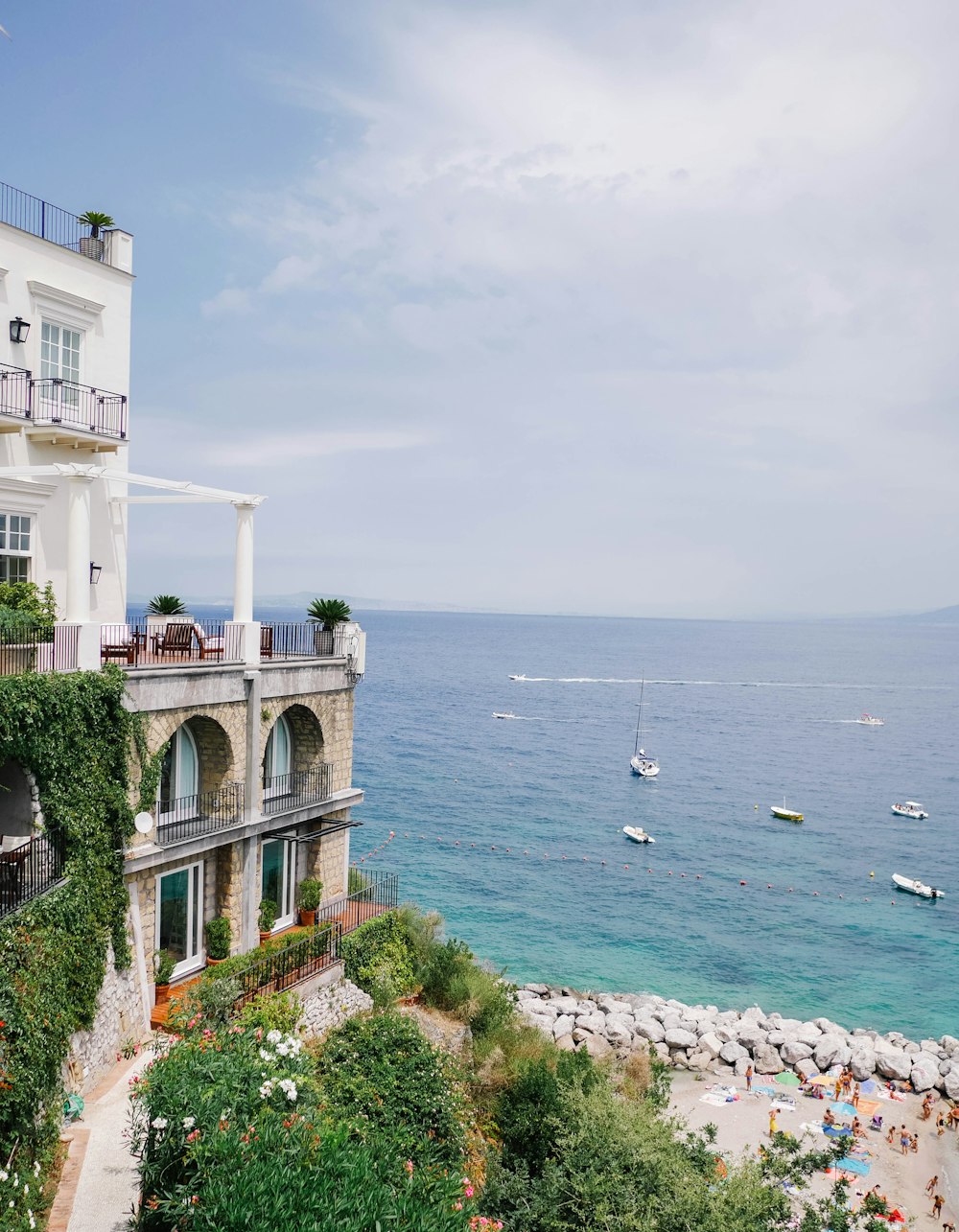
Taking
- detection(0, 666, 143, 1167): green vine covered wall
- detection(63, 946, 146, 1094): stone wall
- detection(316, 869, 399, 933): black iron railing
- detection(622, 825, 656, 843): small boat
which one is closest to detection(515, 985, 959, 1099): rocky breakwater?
detection(316, 869, 399, 933): black iron railing

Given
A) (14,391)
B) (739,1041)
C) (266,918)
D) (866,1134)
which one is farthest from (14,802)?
(739,1041)

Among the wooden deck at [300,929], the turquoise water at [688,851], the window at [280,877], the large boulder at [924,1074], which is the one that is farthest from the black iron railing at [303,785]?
the large boulder at [924,1074]

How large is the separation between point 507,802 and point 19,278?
2189 inches

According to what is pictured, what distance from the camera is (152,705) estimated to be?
19.5 m

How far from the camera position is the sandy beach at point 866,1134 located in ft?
88.6

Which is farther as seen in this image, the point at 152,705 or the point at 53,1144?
the point at 152,705

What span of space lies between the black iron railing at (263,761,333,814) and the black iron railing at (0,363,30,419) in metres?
10.3

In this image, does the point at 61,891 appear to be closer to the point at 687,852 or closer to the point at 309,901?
the point at 309,901

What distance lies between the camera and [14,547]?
21500mm

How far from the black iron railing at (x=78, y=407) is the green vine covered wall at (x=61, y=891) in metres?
7.34

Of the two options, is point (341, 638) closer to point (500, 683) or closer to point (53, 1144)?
point (53, 1144)

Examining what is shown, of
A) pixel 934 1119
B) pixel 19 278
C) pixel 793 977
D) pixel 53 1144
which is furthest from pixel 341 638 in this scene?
pixel 793 977

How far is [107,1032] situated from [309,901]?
6966 mm

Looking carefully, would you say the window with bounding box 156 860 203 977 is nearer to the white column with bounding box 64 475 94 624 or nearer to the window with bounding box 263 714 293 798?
the window with bounding box 263 714 293 798
